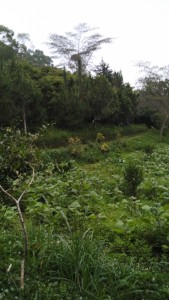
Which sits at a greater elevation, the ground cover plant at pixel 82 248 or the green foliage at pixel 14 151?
the green foliage at pixel 14 151

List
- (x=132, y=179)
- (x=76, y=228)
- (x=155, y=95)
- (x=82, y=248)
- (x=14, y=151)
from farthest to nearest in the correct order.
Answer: (x=155, y=95), (x=132, y=179), (x=14, y=151), (x=76, y=228), (x=82, y=248)

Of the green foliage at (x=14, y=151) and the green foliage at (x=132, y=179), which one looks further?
the green foliage at (x=132, y=179)

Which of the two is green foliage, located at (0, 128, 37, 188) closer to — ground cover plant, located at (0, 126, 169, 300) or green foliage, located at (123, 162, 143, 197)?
ground cover plant, located at (0, 126, 169, 300)

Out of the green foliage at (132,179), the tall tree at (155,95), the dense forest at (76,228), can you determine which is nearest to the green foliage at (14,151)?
the dense forest at (76,228)

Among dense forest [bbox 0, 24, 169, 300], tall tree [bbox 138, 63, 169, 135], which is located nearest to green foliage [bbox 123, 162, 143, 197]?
dense forest [bbox 0, 24, 169, 300]

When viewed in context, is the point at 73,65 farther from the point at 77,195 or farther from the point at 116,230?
the point at 116,230

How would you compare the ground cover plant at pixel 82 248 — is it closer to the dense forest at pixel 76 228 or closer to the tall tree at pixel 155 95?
the dense forest at pixel 76 228

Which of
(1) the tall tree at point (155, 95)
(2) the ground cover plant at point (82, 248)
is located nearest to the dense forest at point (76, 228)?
(2) the ground cover plant at point (82, 248)

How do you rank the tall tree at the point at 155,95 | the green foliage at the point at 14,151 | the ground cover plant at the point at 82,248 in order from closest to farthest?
the ground cover plant at the point at 82,248, the green foliage at the point at 14,151, the tall tree at the point at 155,95

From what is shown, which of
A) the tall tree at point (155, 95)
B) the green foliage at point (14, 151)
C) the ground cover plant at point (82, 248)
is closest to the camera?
the ground cover plant at point (82, 248)

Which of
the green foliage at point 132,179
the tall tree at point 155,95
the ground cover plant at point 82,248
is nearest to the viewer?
the ground cover plant at point 82,248

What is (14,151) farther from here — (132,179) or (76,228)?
(132,179)

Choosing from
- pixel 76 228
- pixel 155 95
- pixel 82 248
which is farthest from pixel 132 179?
pixel 155 95

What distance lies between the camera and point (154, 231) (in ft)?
15.7
